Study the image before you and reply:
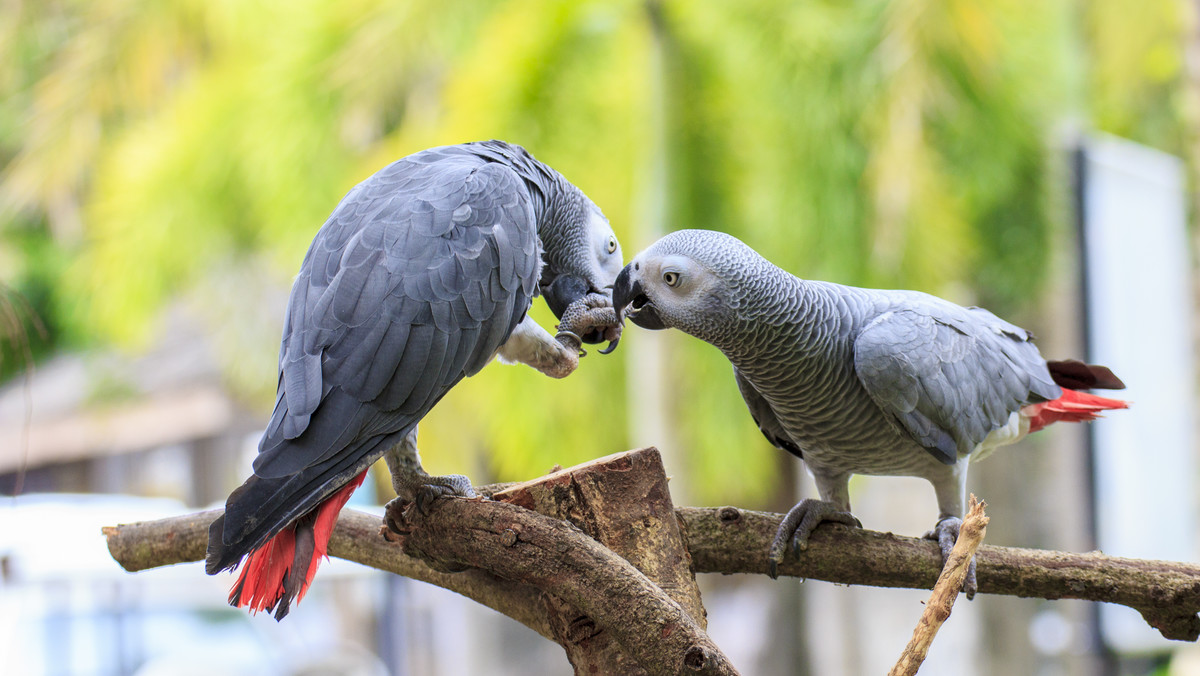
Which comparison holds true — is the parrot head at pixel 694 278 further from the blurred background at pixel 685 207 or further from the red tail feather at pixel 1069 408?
the blurred background at pixel 685 207

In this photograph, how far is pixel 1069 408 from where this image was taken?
1477 mm

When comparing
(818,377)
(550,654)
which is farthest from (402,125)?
(550,654)

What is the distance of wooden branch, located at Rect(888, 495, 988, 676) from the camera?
0.84 meters

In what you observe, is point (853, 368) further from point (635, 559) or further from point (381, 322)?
point (381, 322)

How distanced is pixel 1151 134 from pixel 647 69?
5212mm

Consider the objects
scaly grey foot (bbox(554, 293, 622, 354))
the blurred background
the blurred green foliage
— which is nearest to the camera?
scaly grey foot (bbox(554, 293, 622, 354))

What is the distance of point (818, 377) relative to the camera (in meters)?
1.26

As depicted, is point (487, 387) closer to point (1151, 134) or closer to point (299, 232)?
point (299, 232)

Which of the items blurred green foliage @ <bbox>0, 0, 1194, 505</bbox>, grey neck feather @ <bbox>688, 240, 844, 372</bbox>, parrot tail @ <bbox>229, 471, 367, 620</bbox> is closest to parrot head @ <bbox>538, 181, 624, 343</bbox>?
grey neck feather @ <bbox>688, 240, 844, 372</bbox>

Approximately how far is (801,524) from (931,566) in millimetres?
182

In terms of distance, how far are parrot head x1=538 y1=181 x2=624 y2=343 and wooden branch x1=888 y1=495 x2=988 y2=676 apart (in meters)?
0.66

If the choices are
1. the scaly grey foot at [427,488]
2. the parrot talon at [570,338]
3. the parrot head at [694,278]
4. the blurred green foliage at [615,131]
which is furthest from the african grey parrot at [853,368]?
the blurred green foliage at [615,131]

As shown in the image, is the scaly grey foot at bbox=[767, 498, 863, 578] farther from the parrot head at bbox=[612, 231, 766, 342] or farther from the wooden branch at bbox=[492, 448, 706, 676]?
the parrot head at bbox=[612, 231, 766, 342]

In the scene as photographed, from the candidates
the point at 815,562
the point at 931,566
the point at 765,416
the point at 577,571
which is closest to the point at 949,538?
the point at 931,566
